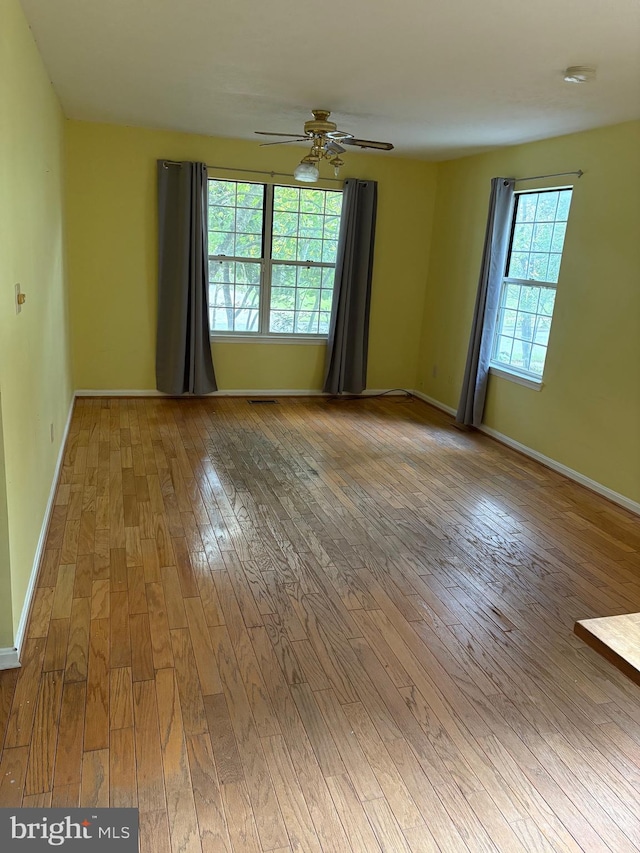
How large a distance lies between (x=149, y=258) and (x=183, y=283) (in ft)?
1.34

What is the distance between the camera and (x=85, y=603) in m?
2.65

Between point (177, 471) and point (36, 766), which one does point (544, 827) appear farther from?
point (177, 471)

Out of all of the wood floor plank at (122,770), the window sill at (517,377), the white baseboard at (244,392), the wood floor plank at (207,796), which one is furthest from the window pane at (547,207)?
the wood floor plank at (122,770)

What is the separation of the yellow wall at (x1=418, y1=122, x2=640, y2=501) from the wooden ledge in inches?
121

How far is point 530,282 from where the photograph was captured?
510cm

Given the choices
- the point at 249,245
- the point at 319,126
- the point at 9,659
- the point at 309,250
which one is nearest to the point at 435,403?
the point at 309,250

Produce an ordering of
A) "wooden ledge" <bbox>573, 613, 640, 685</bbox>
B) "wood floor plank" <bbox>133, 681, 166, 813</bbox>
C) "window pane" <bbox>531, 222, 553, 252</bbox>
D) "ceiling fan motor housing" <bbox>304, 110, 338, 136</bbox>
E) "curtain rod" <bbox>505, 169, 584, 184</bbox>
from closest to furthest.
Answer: "wooden ledge" <bbox>573, 613, 640, 685</bbox>, "wood floor plank" <bbox>133, 681, 166, 813</bbox>, "ceiling fan motor housing" <bbox>304, 110, 338, 136</bbox>, "curtain rod" <bbox>505, 169, 584, 184</bbox>, "window pane" <bbox>531, 222, 553, 252</bbox>

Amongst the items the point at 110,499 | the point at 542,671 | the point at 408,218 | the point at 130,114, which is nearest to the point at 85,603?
the point at 110,499

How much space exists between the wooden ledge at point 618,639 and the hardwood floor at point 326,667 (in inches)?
31.4

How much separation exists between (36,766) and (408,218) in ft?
19.3

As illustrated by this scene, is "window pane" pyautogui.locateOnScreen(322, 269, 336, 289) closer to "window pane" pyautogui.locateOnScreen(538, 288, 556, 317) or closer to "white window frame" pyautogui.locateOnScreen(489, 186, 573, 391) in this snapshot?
"white window frame" pyautogui.locateOnScreen(489, 186, 573, 391)

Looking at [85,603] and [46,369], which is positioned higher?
[46,369]

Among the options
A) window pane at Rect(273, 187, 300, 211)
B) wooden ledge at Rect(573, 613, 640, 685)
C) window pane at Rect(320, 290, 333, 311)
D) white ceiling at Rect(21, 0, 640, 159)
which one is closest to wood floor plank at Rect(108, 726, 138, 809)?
wooden ledge at Rect(573, 613, 640, 685)

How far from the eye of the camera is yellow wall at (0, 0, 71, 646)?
2.23m
